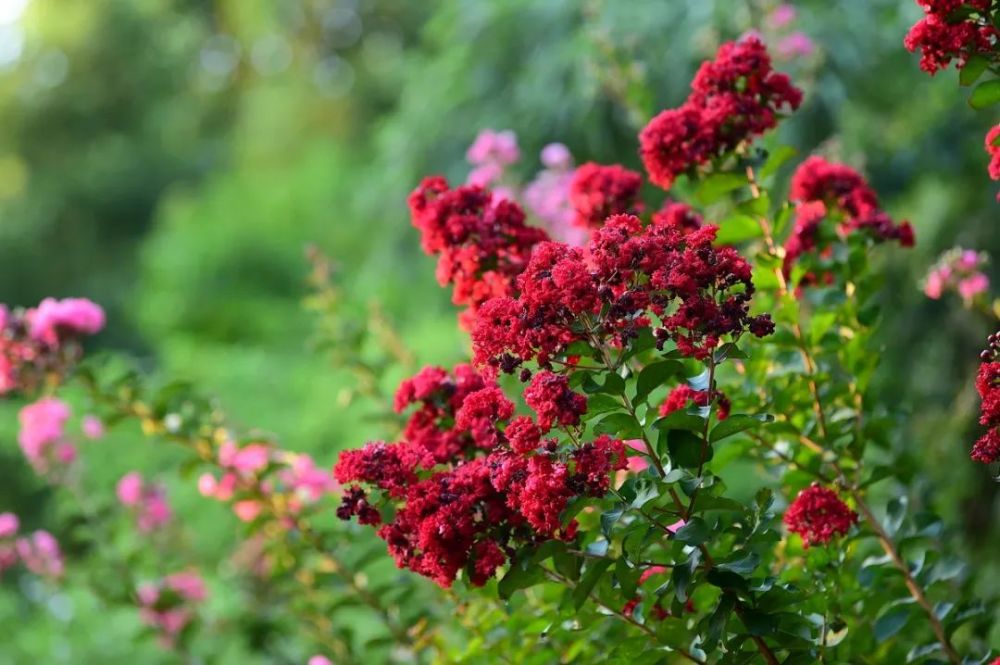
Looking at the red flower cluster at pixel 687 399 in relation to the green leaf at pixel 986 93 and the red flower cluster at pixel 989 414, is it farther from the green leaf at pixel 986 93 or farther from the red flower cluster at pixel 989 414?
the green leaf at pixel 986 93

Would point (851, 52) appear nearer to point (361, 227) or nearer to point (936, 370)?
point (936, 370)

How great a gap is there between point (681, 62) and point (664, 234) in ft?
9.79

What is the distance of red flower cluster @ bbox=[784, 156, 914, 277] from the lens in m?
1.82

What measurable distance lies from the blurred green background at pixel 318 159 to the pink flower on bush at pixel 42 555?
923 mm

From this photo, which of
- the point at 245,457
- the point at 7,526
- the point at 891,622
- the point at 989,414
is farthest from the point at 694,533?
the point at 7,526

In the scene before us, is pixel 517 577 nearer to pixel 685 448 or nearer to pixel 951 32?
pixel 685 448

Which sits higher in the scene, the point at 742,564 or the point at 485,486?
the point at 485,486

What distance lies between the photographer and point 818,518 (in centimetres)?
145

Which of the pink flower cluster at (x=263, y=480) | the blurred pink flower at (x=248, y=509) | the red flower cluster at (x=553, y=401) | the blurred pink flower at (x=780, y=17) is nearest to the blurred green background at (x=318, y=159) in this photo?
the blurred pink flower at (x=780, y=17)

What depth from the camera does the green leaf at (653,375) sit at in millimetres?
1257

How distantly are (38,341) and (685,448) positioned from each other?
4.86ft

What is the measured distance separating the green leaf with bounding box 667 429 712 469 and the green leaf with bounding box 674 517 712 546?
0.07 m

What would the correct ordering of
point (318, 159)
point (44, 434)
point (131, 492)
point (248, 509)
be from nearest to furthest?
point (248, 509), point (44, 434), point (131, 492), point (318, 159)

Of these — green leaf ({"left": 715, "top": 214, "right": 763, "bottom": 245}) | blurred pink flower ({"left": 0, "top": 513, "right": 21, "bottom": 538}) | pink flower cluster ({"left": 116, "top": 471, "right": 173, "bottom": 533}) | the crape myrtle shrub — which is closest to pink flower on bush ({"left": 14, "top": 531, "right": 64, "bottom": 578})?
blurred pink flower ({"left": 0, "top": 513, "right": 21, "bottom": 538})
